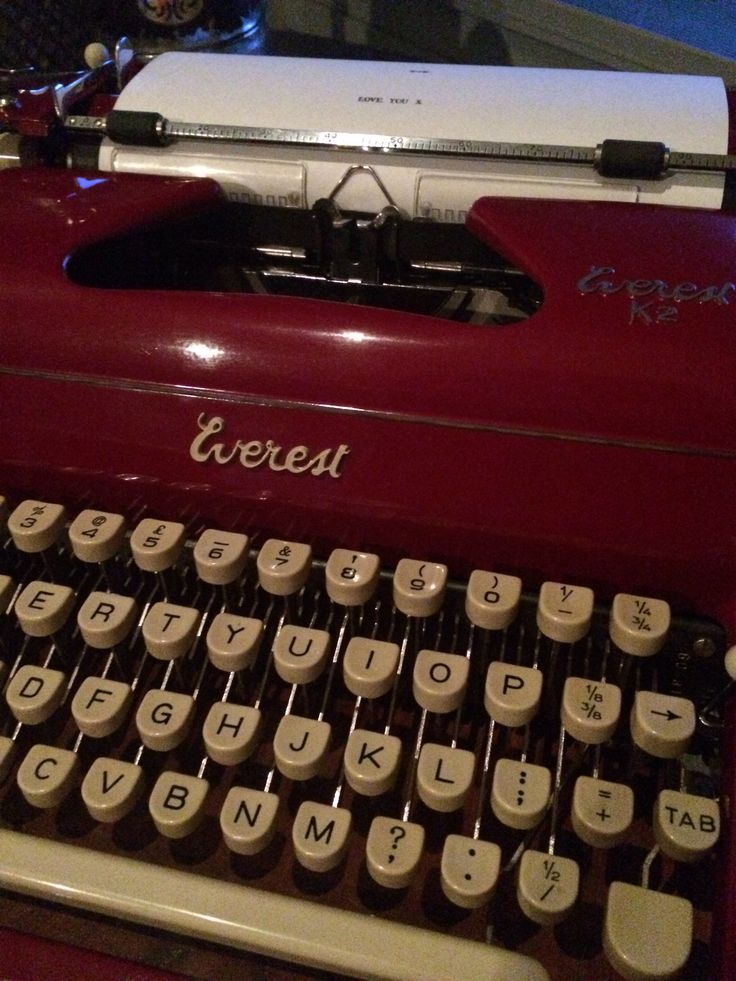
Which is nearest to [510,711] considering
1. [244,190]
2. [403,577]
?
[403,577]

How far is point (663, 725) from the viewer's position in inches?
31.6

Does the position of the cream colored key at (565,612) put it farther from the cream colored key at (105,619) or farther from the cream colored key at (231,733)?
the cream colored key at (105,619)

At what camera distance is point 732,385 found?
813 mm

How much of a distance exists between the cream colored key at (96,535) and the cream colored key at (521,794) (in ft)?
1.75

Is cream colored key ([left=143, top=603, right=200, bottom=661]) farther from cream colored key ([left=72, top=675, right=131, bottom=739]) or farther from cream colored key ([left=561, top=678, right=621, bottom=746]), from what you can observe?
cream colored key ([left=561, top=678, right=621, bottom=746])

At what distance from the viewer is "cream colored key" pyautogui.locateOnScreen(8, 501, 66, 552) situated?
963 millimetres

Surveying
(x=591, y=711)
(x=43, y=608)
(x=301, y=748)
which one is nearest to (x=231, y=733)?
(x=301, y=748)

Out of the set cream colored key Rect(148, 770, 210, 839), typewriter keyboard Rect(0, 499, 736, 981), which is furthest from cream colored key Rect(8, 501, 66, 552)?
cream colored key Rect(148, 770, 210, 839)

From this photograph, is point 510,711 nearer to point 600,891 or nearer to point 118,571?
point 600,891

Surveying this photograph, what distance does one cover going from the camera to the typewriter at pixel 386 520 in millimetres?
815

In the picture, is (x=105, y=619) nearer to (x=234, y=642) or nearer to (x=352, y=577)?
(x=234, y=642)

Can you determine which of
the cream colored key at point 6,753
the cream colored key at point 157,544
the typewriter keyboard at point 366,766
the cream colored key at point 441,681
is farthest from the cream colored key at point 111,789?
the cream colored key at point 441,681

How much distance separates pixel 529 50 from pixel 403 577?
169 centimetres

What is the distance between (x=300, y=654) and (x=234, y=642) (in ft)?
0.27
